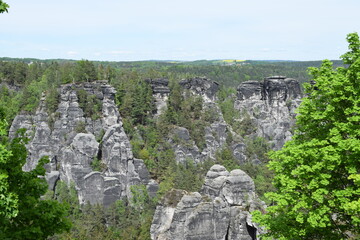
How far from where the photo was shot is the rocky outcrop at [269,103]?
297 ft

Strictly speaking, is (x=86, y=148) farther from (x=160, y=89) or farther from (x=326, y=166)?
(x=326, y=166)

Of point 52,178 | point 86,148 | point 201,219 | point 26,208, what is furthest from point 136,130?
point 26,208

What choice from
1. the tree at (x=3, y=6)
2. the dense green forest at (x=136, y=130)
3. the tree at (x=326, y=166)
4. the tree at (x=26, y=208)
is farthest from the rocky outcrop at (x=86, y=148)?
the tree at (x=3, y=6)

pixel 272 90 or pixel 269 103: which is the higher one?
pixel 272 90

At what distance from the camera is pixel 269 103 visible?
315 ft

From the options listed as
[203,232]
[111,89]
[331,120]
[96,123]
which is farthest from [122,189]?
[331,120]

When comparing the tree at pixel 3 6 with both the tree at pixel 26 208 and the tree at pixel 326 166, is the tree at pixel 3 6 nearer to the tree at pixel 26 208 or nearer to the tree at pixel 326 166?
the tree at pixel 26 208

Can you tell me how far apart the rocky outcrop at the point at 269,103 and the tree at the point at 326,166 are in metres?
76.4

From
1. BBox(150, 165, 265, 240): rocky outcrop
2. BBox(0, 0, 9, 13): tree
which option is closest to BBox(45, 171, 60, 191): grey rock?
BBox(150, 165, 265, 240): rocky outcrop

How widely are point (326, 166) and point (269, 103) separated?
8596 centimetres

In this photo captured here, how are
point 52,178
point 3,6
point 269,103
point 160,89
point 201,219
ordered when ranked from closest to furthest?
point 3,6 < point 201,219 < point 52,178 < point 160,89 < point 269,103

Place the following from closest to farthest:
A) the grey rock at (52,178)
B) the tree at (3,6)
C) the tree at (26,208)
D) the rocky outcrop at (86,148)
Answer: the tree at (3,6) → the tree at (26,208) → the grey rock at (52,178) → the rocky outcrop at (86,148)

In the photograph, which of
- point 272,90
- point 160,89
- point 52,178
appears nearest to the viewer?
point 52,178

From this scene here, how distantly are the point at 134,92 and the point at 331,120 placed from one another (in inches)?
2366
